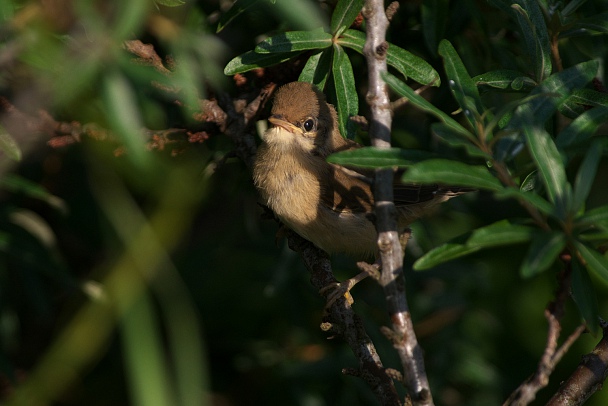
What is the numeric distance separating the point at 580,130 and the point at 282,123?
1.54 metres

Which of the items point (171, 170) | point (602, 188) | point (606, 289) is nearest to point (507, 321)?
point (606, 289)

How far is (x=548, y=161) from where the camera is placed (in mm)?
1886

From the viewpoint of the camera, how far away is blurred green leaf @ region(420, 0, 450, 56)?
9.92ft

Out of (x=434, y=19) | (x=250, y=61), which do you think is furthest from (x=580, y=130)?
(x=250, y=61)

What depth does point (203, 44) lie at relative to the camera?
9.21 feet

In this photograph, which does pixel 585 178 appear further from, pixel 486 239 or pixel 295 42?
pixel 295 42

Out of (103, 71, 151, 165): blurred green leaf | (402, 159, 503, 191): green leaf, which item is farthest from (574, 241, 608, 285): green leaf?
(103, 71, 151, 165): blurred green leaf

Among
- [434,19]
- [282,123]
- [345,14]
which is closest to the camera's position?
[345,14]

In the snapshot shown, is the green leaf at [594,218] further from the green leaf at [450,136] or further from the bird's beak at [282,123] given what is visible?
the bird's beak at [282,123]

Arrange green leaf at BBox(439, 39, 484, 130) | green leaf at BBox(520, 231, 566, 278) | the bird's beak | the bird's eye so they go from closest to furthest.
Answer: green leaf at BBox(520, 231, 566, 278) < green leaf at BBox(439, 39, 484, 130) < the bird's beak < the bird's eye

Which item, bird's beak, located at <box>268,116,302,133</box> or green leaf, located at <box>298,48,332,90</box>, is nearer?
green leaf, located at <box>298,48,332,90</box>

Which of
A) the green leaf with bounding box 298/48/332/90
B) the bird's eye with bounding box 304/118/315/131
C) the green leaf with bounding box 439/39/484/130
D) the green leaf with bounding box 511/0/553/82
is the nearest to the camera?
the green leaf with bounding box 439/39/484/130

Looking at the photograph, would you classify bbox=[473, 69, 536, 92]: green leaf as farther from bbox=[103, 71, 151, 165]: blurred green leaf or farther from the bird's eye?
bbox=[103, 71, 151, 165]: blurred green leaf

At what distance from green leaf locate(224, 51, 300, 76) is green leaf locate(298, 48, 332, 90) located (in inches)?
3.1
